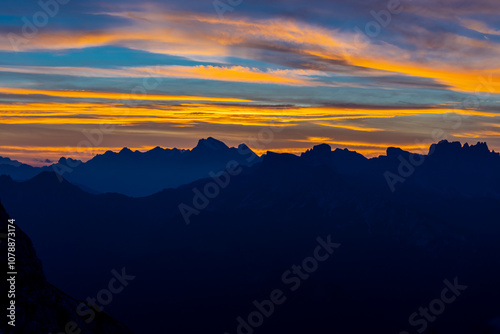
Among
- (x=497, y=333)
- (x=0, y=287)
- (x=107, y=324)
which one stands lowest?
(x=497, y=333)

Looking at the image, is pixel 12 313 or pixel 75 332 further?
Answer: pixel 75 332

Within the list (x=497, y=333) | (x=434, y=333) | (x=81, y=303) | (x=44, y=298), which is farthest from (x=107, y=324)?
(x=497, y=333)

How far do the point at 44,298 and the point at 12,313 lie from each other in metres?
5.65

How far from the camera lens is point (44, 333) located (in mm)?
59094

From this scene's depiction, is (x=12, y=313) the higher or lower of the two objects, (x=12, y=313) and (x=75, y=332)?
the higher

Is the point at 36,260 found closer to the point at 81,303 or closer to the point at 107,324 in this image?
the point at 81,303

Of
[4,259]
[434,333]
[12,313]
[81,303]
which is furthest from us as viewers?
[81,303]

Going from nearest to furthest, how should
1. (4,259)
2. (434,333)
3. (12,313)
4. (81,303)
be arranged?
(12,313) → (4,259) → (434,333) → (81,303)

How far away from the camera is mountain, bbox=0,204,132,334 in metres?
58.8

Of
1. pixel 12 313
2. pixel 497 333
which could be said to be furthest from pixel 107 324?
pixel 497 333

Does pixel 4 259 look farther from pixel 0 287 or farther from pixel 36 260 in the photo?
pixel 36 260

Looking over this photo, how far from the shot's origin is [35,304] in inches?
2413

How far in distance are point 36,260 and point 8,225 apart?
33.3 feet

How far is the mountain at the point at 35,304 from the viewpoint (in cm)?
5884
